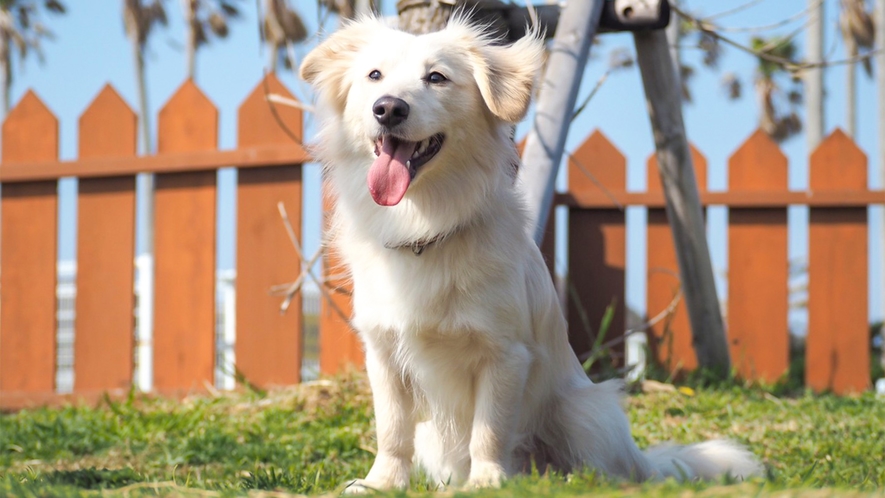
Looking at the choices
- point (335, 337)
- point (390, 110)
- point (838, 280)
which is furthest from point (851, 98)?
point (390, 110)

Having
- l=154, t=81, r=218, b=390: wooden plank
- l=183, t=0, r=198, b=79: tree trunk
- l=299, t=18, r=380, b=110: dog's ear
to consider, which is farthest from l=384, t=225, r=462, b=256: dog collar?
l=183, t=0, r=198, b=79: tree trunk

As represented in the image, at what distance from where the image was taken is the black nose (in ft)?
8.70

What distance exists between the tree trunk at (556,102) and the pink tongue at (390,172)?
4.62ft

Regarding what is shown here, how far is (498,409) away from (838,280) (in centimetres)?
418

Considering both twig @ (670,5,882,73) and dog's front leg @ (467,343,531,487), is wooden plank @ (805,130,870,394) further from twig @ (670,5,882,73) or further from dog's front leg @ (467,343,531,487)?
dog's front leg @ (467,343,531,487)

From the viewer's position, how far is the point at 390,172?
278 centimetres

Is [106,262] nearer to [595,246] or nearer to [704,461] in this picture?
[595,246]

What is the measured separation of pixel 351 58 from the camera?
3.10 meters

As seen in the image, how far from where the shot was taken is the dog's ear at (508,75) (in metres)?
2.84

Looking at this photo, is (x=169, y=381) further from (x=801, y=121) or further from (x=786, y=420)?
(x=801, y=121)

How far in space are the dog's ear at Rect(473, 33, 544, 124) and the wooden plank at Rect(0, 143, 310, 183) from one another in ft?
8.90

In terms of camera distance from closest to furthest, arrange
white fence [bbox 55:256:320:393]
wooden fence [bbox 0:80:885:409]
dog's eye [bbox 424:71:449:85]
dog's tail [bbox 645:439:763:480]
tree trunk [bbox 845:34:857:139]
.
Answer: dog's eye [bbox 424:71:449:85], dog's tail [bbox 645:439:763:480], wooden fence [bbox 0:80:885:409], white fence [bbox 55:256:320:393], tree trunk [bbox 845:34:857:139]

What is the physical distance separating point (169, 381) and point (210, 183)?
4.51ft

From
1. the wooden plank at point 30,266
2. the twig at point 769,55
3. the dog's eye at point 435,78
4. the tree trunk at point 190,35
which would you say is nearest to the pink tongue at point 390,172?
the dog's eye at point 435,78
